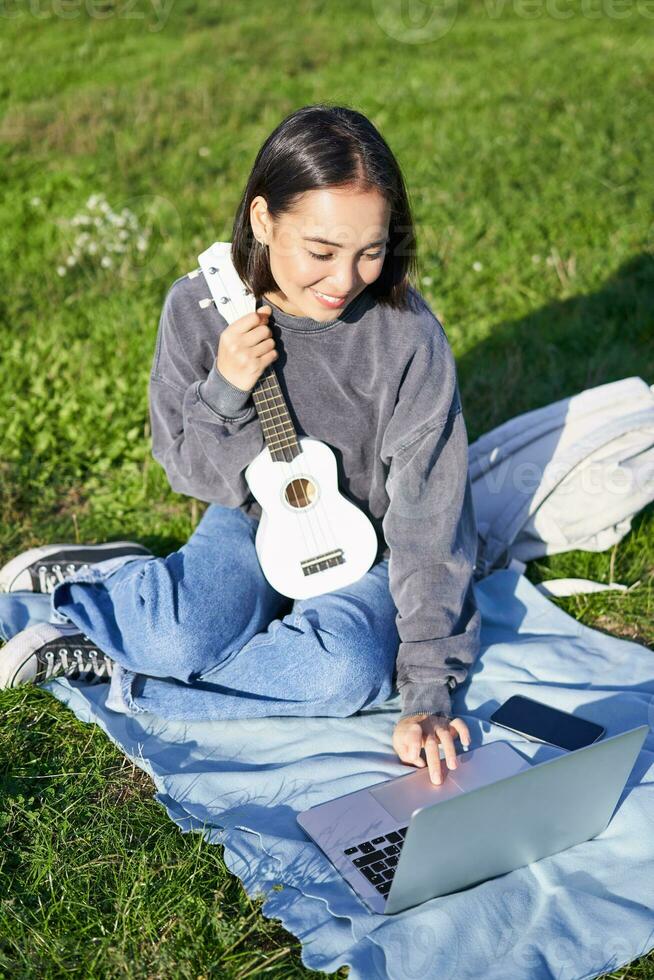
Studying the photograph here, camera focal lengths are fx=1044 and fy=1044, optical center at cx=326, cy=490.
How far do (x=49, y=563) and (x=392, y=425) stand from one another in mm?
1475

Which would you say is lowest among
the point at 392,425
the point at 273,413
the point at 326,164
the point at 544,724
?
the point at 544,724

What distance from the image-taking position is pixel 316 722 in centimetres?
325

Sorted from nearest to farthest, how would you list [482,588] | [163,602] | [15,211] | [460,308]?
[163,602] < [482,588] < [460,308] < [15,211]

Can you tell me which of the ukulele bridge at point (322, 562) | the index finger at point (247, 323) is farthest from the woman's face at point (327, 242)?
the ukulele bridge at point (322, 562)

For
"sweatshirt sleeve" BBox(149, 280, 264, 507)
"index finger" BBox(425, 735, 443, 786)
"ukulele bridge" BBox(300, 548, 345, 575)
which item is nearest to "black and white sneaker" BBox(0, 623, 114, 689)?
"sweatshirt sleeve" BBox(149, 280, 264, 507)

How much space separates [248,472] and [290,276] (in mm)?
671

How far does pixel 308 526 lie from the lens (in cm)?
330

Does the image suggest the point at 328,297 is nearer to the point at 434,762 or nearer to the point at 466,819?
the point at 434,762

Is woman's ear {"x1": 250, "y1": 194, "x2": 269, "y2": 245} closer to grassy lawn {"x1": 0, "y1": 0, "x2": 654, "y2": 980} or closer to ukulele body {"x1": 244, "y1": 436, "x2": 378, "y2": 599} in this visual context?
ukulele body {"x1": 244, "y1": 436, "x2": 378, "y2": 599}

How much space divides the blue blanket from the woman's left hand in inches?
3.2

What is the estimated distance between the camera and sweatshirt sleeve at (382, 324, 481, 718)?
124 inches

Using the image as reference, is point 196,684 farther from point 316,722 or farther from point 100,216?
point 100,216

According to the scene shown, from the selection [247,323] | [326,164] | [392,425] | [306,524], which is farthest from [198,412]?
[326,164]

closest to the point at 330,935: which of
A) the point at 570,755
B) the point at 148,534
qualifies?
the point at 570,755
